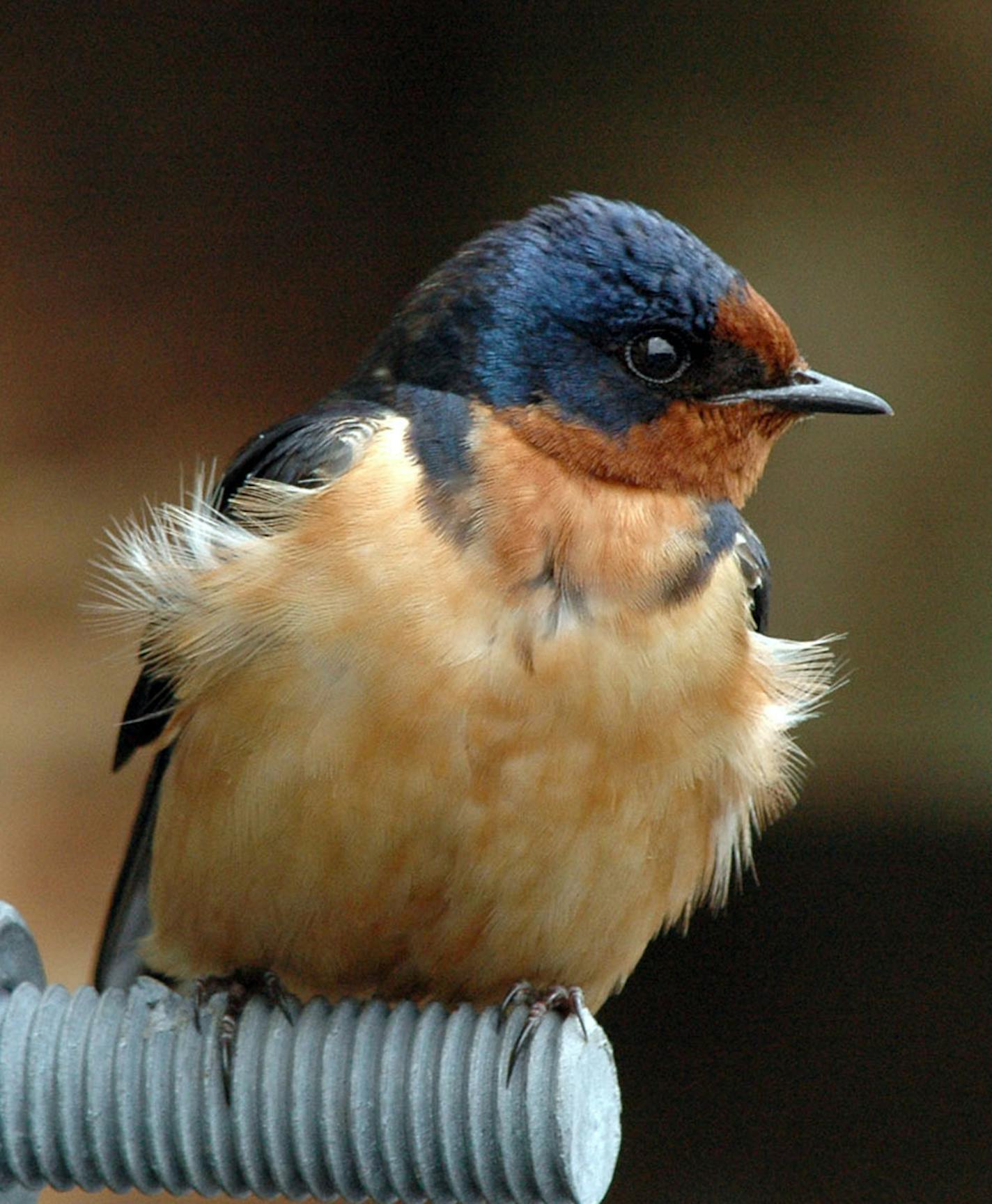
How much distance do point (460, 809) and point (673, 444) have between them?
0.95ft

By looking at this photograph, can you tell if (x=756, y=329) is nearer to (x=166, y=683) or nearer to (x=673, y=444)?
(x=673, y=444)

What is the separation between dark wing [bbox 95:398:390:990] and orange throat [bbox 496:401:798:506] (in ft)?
0.36

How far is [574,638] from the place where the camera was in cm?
127

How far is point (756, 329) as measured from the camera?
4.39 ft

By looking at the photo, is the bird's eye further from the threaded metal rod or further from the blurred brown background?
the blurred brown background

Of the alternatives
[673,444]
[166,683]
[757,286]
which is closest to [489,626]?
[673,444]

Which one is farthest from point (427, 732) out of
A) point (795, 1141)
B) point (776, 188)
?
point (795, 1141)

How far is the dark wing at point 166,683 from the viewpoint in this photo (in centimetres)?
134

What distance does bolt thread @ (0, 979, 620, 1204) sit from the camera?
1.08 metres

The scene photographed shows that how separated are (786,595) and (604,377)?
4.43 feet

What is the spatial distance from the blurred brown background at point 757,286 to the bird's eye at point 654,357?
4.02ft

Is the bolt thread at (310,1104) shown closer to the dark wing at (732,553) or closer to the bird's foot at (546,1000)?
the bird's foot at (546,1000)

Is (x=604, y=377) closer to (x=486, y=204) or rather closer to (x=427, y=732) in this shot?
(x=427, y=732)

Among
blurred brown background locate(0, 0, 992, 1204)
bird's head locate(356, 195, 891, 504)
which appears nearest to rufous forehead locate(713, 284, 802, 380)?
bird's head locate(356, 195, 891, 504)
